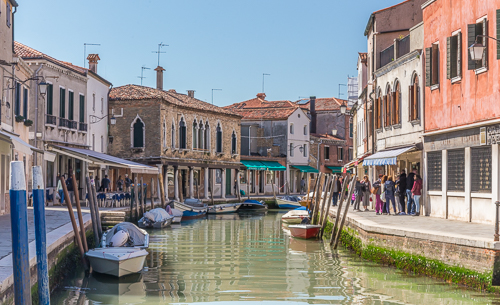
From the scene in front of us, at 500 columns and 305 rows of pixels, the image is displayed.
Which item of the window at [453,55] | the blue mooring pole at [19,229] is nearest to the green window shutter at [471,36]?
the window at [453,55]

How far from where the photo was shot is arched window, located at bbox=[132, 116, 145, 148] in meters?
37.0

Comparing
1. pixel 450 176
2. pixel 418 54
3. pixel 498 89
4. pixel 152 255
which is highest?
pixel 418 54

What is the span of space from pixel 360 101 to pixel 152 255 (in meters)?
18.6

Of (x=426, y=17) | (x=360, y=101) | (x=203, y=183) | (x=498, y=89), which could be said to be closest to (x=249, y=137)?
(x=203, y=183)

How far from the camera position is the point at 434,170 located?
59.7ft

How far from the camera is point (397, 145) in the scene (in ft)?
71.4

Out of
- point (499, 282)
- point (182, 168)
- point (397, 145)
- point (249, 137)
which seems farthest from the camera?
point (249, 137)

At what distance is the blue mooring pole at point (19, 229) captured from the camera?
20.1 feet

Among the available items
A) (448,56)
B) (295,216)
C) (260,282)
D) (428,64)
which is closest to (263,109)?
(295,216)

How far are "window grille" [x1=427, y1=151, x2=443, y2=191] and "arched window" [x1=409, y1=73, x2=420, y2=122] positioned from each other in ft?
5.48

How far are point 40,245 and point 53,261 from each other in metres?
4.64

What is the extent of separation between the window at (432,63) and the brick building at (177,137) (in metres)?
20.6

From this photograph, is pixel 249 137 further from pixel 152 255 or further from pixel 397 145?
pixel 152 255

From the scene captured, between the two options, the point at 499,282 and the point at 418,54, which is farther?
the point at 418,54
